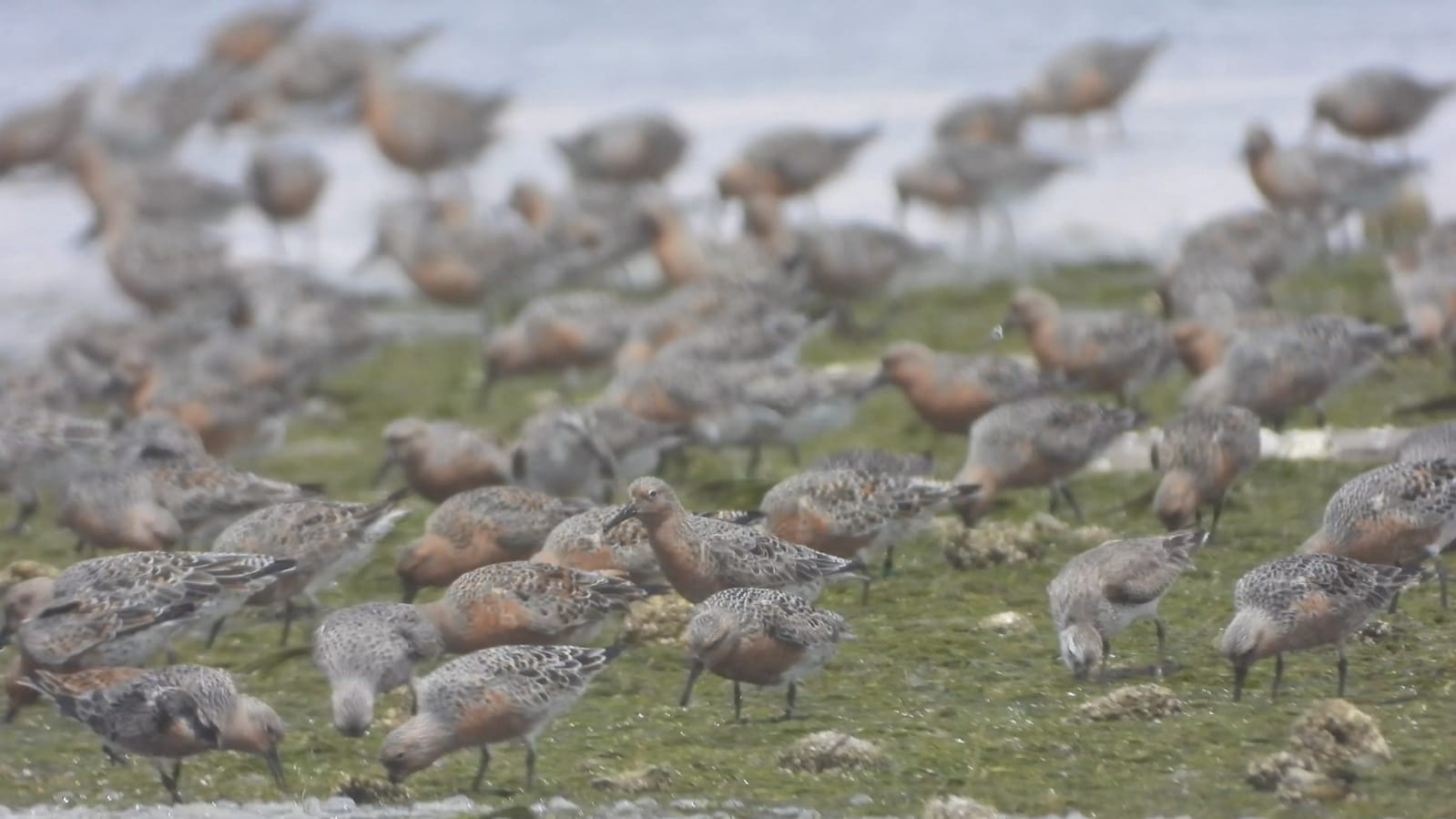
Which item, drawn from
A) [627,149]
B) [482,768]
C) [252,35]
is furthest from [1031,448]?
[252,35]

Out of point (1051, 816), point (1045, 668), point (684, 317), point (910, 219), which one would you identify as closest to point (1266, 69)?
point (910, 219)

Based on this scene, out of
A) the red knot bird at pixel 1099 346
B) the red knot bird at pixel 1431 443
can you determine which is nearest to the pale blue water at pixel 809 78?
the red knot bird at pixel 1099 346

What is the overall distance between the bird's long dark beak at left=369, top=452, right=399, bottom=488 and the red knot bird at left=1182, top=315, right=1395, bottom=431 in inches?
141

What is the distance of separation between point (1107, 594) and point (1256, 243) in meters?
6.76

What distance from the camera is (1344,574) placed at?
718cm

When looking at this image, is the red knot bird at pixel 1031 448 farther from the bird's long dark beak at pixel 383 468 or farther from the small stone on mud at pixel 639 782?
the small stone on mud at pixel 639 782

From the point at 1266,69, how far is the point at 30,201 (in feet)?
37.1

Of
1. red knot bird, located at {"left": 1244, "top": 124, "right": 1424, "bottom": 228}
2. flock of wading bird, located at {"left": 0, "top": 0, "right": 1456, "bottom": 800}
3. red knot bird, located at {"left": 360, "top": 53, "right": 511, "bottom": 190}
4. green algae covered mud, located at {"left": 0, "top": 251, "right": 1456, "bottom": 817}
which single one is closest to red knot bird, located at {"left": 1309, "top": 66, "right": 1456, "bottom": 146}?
flock of wading bird, located at {"left": 0, "top": 0, "right": 1456, "bottom": 800}

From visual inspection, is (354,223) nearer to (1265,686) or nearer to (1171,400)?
(1171,400)

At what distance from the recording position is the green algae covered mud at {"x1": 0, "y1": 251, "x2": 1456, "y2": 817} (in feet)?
20.9

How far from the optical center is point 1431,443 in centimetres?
909

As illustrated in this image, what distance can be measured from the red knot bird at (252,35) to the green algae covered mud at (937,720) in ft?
53.4

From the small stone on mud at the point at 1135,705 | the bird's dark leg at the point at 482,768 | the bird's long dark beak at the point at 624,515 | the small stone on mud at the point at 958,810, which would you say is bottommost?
the bird's dark leg at the point at 482,768

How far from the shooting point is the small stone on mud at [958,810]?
5.97 metres
